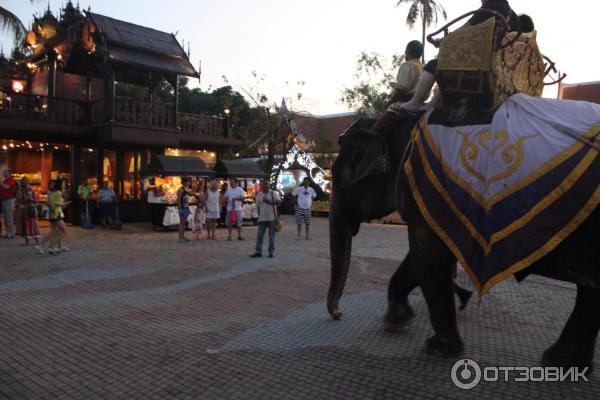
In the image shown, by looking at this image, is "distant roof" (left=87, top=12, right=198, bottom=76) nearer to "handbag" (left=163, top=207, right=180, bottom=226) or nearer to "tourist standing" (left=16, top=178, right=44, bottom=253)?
"handbag" (left=163, top=207, right=180, bottom=226)

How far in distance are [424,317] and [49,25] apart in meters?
18.6

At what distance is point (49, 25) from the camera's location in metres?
18.8

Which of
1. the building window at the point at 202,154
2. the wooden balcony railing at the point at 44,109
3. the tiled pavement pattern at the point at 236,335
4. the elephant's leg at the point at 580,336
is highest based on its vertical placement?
the wooden balcony railing at the point at 44,109

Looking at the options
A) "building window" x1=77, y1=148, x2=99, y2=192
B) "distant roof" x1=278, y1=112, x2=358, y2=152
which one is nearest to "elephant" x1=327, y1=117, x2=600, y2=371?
"building window" x1=77, y1=148, x2=99, y2=192

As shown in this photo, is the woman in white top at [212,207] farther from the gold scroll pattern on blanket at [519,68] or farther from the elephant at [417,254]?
the gold scroll pattern on blanket at [519,68]

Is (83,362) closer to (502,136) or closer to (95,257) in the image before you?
(502,136)

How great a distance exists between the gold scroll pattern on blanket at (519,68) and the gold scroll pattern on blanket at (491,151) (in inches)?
13.4

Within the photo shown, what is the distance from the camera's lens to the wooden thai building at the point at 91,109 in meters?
16.1

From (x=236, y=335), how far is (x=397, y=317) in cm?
159

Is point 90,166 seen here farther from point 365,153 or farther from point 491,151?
point 491,151

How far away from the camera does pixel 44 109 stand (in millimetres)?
15953

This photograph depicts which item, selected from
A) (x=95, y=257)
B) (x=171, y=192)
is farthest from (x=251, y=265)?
(x=171, y=192)

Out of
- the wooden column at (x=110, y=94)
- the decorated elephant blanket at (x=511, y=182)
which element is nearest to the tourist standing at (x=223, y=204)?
the wooden column at (x=110, y=94)

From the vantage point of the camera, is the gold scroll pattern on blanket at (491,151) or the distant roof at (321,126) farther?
the distant roof at (321,126)
